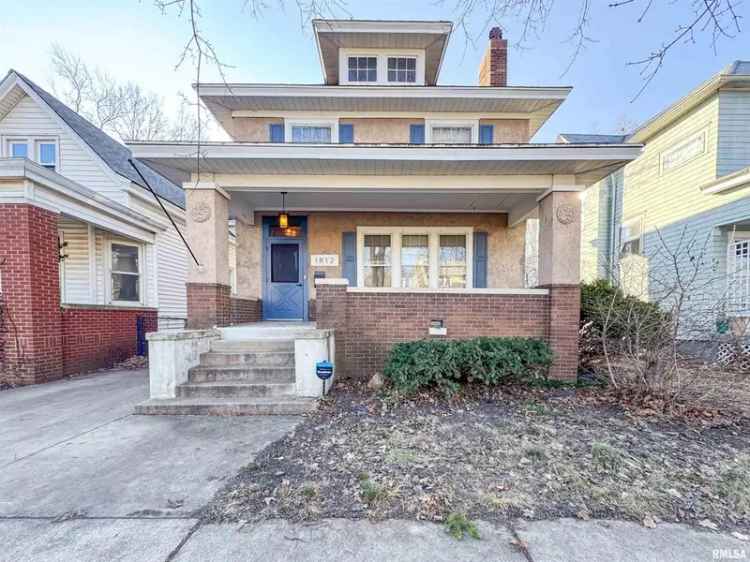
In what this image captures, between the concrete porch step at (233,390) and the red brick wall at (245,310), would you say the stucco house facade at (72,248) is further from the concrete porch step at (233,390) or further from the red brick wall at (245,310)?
the concrete porch step at (233,390)

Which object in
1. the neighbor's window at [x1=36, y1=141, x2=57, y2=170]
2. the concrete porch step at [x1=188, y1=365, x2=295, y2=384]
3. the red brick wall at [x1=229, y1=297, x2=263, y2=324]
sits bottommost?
the concrete porch step at [x1=188, y1=365, x2=295, y2=384]

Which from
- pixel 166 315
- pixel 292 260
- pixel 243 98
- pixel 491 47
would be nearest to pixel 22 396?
pixel 166 315

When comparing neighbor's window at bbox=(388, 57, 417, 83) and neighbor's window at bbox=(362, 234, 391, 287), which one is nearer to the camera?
neighbor's window at bbox=(362, 234, 391, 287)

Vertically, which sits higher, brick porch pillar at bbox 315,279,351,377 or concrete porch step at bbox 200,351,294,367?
brick porch pillar at bbox 315,279,351,377

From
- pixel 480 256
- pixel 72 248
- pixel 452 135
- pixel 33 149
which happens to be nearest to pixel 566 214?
pixel 480 256

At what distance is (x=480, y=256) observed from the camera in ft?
24.3

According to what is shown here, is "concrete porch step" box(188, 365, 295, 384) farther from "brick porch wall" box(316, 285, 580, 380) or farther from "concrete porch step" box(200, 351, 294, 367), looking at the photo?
"brick porch wall" box(316, 285, 580, 380)

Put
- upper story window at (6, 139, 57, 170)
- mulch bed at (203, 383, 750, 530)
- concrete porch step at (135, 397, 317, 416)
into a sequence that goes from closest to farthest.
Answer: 1. mulch bed at (203, 383, 750, 530)
2. concrete porch step at (135, 397, 317, 416)
3. upper story window at (6, 139, 57, 170)

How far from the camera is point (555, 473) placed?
8.43ft

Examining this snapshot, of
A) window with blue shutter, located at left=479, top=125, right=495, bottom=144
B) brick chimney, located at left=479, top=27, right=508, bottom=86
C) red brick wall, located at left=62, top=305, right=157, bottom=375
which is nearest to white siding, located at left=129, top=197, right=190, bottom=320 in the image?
red brick wall, located at left=62, top=305, right=157, bottom=375

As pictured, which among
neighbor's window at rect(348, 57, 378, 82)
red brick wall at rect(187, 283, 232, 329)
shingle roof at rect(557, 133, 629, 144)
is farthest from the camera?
shingle roof at rect(557, 133, 629, 144)

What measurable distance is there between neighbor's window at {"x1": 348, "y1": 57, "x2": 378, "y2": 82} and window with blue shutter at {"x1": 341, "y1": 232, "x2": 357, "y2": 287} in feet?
12.5

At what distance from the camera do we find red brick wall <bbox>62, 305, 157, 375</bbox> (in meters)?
6.14
